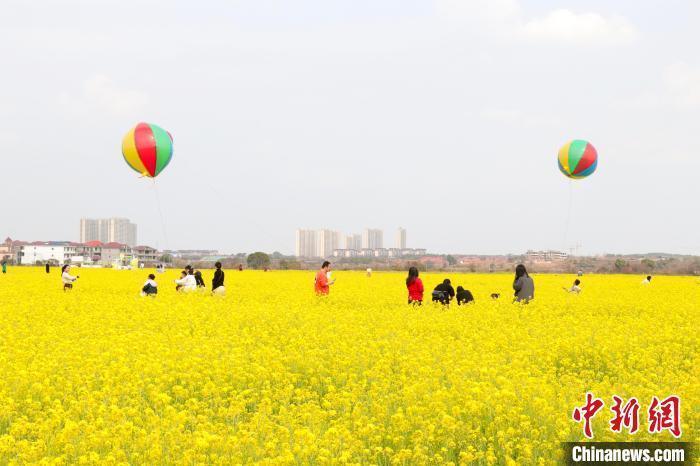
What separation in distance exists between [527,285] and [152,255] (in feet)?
589

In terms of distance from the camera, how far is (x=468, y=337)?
1358cm

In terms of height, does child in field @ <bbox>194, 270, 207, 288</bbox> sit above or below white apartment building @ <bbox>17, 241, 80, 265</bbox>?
below

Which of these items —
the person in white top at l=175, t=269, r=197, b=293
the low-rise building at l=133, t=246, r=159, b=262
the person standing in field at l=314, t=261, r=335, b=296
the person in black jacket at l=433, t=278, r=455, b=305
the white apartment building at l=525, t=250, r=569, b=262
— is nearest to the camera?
the person in black jacket at l=433, t=278, r=455, b=305

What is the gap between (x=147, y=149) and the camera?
26109 millimetres

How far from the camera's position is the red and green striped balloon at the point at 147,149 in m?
26.2

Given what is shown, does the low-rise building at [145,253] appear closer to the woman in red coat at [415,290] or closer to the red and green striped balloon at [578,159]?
the red and green striped balloon at [578,159]

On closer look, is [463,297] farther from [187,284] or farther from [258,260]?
[258,260]

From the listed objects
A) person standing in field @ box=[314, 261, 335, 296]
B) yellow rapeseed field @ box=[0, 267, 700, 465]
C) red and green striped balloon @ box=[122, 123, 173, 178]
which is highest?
red and green striped balloon @ box=[122, 123, 173, 178]

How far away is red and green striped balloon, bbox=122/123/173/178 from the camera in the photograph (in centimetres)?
2616

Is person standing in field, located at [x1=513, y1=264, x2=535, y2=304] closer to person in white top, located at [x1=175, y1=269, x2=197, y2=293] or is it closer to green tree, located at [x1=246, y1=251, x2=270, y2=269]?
person in white top, located at [x1=175, y1=269, x2=197, y2=293]

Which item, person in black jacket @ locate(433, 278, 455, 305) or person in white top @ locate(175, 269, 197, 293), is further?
person in white top @ locate(175, 269, 197, 293)

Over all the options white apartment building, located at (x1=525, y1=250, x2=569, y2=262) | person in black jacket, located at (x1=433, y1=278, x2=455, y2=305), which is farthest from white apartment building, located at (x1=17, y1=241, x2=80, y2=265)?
person in black jacket, located at (x1=433, y1=278, x2=455, y2=305)

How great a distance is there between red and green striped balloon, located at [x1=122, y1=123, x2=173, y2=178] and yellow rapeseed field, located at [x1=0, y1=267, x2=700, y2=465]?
1012 cm

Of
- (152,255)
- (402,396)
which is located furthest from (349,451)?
(152,255)
